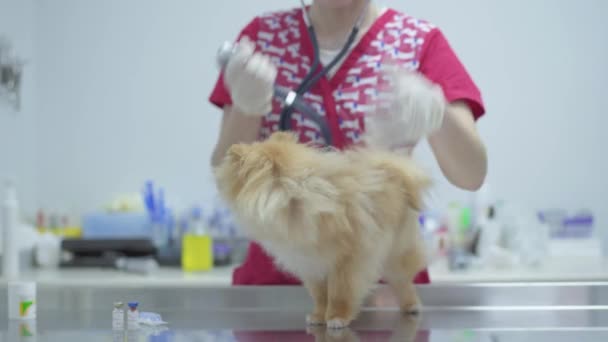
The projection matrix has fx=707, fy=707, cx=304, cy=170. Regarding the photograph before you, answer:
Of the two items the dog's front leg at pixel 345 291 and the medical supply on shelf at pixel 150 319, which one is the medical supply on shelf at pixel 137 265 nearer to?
the medical supply on shelf at pixel 150 319

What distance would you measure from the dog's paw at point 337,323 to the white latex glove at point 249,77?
1.07 ft

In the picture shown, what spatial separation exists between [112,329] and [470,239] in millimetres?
1657

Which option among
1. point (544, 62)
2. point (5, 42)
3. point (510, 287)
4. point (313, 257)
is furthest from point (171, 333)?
point (544, 62)

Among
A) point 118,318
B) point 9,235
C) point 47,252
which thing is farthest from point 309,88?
point 47,252

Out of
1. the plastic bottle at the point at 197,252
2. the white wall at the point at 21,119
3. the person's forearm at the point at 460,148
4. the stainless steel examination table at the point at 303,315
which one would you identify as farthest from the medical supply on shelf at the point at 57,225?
the person's forearm at the point at 460,148

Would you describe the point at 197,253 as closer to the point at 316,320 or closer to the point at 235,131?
the point at 235,131

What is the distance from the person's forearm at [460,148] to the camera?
1.07 m

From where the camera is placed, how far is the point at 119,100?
272 cm

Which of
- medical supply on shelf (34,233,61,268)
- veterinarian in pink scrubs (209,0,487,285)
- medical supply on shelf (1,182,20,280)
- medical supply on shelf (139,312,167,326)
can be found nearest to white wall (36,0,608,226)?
medical supply on shelf (34,233,61,268)

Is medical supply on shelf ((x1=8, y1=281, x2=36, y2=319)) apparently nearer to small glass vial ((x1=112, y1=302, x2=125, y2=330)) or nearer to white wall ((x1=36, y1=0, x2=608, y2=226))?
small glass vial ((x1=112, y1=302, x2=125, y2=330))

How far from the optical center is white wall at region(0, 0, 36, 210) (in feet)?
7.88

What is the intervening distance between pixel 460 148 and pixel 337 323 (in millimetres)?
369

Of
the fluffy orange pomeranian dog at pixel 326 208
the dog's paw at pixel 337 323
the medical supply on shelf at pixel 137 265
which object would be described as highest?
the fluffy orange pomeranian dog at pixel 326 208

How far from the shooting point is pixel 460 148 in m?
1.08
